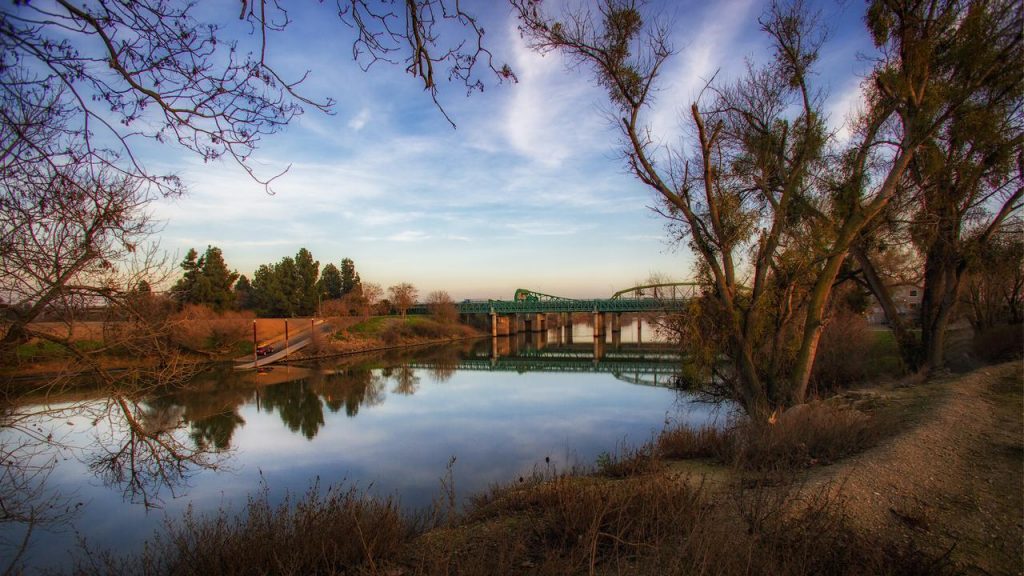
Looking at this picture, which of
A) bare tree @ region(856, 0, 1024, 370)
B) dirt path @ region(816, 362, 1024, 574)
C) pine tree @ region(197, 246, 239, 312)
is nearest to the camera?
dirt path @ region(816, 362, 1024, 574)

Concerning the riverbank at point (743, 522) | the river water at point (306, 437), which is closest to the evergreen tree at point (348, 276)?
the river water at point (306, 437)

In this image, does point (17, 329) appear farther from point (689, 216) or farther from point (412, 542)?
point (689, 216)

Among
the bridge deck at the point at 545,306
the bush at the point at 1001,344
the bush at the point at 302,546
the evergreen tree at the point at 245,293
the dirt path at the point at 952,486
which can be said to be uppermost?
the evergreen tree at the point at 245,293

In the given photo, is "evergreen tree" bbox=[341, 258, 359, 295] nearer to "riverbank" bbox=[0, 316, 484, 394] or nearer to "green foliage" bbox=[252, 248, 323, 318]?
"green foliage" bbox=[252, 248, 323, 318]

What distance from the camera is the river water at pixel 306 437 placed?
805cm

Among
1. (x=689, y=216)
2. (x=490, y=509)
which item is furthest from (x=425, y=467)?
(x=689, y=216)

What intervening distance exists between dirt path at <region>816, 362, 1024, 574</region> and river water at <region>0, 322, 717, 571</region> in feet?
11.4

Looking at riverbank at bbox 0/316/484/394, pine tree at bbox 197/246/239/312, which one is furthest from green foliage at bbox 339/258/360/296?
pine tree at bbox 197/246/239/312

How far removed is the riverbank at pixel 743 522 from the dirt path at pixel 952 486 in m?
0.02

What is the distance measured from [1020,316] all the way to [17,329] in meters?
23.8

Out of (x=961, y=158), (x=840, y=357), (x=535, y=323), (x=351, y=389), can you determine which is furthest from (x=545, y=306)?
(x=961, y=158)

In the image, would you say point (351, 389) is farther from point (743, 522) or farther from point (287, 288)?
point (287, 288)

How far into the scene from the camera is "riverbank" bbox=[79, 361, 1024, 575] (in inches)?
138

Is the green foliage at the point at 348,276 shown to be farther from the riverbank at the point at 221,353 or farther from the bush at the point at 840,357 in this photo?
the bush at the point at 840,357
